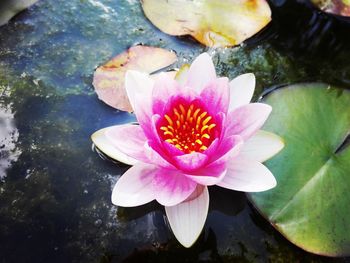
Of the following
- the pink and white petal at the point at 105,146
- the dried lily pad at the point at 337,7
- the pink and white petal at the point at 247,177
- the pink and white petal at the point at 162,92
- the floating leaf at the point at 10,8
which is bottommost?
the floating leaf at the point at 10,8

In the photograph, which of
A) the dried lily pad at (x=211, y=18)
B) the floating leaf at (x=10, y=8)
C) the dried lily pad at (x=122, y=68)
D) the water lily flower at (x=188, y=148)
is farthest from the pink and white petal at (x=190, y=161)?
the floating leaf at (x=10, y=8)

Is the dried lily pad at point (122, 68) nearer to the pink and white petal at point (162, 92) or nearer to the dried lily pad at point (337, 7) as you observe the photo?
the pink and white petal at point (162, 92)

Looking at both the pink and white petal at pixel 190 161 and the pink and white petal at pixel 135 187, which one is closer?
the pink and white petal at pixel 190 161

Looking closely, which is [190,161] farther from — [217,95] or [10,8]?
[10,8]

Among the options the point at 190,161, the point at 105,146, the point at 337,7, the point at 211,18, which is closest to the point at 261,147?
the point at 190,161

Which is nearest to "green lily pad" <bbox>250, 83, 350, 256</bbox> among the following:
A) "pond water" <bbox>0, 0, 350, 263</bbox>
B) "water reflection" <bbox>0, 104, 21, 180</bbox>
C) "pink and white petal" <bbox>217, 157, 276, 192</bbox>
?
"pond water" <bbox>0, 0, 350, 263</bbox>

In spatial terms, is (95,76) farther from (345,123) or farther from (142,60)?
(345,123)
